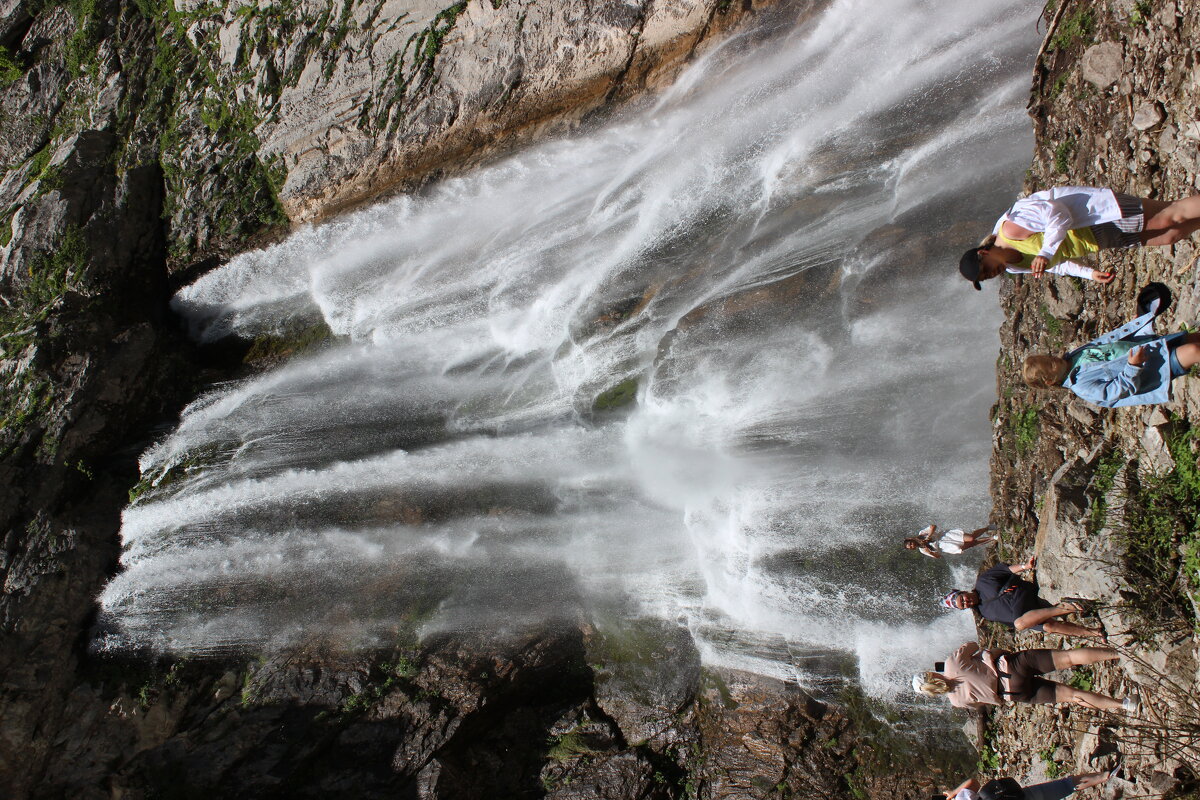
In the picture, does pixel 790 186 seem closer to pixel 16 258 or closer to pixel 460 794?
pixel 460 794

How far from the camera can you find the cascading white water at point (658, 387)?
8.68 m

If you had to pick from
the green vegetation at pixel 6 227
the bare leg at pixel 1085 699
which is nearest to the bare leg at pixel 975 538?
the bare leg at pixel 1085 699

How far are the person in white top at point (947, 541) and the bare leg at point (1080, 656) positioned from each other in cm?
186

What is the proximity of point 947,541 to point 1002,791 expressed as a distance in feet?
8.76

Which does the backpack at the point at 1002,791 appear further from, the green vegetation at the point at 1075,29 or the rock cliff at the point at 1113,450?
the green vegetation at the point at 1075,29

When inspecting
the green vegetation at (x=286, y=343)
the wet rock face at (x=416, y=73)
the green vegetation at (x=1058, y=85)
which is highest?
the wet rock face at (x=416, y=73)

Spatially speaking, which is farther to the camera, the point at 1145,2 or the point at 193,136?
the point at 193,136

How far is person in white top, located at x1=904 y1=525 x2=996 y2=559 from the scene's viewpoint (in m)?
7.66

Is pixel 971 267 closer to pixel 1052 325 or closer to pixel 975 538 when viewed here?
pixel 1052 325

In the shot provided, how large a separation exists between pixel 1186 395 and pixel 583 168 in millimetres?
7206

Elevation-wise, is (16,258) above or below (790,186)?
above

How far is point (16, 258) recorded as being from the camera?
456 inches

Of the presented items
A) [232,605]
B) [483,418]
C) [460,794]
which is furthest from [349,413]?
[460,794]

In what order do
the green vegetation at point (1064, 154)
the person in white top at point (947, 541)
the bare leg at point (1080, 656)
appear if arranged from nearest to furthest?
the bare leg at point (1080, 656) < the green vegetation at point (1064, 154) < the person in white top at point (947, 541)
